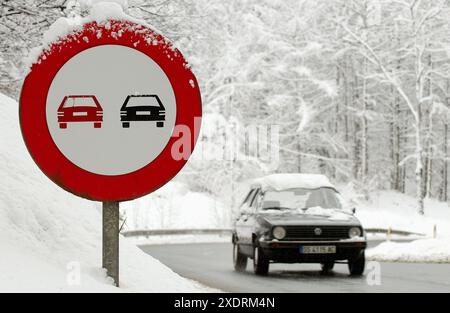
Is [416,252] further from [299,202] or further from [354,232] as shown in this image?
[354,232]

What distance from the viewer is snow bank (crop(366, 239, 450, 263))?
18.9m

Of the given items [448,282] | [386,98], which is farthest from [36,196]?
[386,98]

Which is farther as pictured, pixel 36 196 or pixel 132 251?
pixel 132 251

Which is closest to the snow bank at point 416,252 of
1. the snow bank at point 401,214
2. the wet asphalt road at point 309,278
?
the wet asphalt road at point 309,278

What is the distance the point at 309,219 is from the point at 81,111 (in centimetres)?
1174

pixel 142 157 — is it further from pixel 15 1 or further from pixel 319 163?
pixel 319 163

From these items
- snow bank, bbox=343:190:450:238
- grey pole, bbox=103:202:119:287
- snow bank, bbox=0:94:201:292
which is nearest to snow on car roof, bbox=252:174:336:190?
snow bank, bbox=0:94:201:292

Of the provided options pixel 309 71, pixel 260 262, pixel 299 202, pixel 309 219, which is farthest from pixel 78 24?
pixel 309 71

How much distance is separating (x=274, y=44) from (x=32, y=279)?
146 feet

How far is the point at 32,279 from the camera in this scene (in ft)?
12.7

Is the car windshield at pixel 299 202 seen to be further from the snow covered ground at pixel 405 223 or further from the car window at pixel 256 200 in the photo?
the snow covered ground at pixel 405 223

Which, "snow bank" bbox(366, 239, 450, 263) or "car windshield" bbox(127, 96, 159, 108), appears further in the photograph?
"snow bank" bbox(366, 239, 450, 263)

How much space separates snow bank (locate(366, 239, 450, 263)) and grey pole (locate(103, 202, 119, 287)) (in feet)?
52.1

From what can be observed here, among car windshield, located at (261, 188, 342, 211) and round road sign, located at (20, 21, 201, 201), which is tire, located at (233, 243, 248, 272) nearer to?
car windshield, located at (261, 188, 342, 211)
